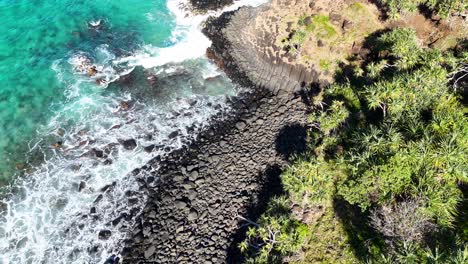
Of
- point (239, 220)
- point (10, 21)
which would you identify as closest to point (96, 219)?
point (239, 220)

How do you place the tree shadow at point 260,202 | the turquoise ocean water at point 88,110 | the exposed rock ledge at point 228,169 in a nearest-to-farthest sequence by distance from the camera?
the tree shadow at point 260,202 → the exposed rock ledge at point 228,169 → the turquoise ocean water at point 88,110

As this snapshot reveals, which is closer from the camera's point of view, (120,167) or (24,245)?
(24,245)

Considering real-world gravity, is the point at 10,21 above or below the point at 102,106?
above

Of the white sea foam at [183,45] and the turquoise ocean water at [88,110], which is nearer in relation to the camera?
the turquoise ocean water at [88,110]

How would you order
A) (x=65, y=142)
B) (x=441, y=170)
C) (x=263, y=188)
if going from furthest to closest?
(x=65, y=142), (x=263, y=188), (x=441, y=170)

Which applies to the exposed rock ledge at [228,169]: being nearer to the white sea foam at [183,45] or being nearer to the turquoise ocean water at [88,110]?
the turquoise ocean water at [88,110]

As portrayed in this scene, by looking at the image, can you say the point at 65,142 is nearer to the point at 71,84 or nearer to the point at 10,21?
the point at 71,84

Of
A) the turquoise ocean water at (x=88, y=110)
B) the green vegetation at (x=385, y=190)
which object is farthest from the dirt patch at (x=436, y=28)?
the turquoise ocean water at (x=88, y=110)

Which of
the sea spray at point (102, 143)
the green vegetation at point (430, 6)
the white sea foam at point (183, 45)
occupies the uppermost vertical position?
the green vegetation at point (430, 6)
